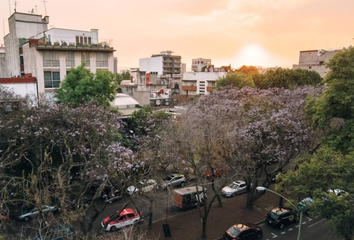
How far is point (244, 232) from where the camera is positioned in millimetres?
15445

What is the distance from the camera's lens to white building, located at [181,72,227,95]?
2256 inches

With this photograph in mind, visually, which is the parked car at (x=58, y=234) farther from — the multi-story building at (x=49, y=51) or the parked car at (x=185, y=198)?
the multi-story building at (x=49, y=51)

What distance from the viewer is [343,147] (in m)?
14.0

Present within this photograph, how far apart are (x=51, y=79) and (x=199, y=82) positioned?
1471 inches

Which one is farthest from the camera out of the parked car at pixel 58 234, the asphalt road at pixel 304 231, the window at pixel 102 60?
the window at pixel 102 60

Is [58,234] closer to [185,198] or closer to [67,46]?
[185,198]

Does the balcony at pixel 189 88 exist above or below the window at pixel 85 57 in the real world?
below

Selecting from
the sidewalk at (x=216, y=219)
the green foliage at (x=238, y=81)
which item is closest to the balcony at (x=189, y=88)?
the green foliage at (x=238, y=81)

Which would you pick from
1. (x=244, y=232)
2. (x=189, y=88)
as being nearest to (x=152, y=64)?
(x=189, y=88)

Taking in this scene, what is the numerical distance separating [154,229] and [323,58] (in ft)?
173

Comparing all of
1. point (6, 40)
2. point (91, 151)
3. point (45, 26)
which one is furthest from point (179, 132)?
point (6, 40)

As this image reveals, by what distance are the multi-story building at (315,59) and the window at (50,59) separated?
4824cm

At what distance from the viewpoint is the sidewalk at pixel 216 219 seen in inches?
647

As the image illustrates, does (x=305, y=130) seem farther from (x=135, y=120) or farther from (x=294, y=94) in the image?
(x=135, y=120)
